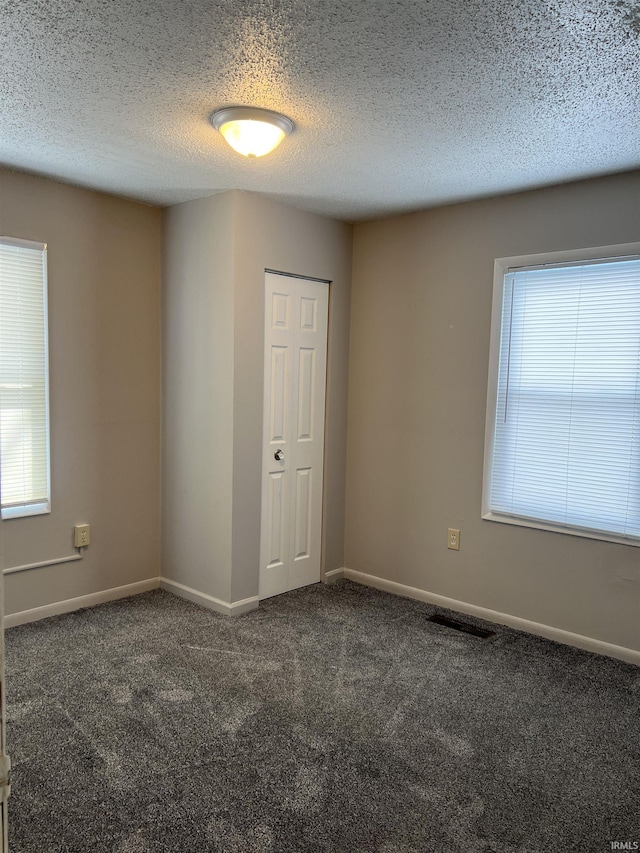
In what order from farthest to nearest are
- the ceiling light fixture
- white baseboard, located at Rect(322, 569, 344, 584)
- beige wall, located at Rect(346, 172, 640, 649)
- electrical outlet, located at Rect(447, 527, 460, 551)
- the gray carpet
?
white baseboard, located at Rect(322, 569, 344, 584) < electrical outlet, located at Rect(447, 527, 460, 551) < beige wall, located at Rect(346, 172, 640, 649) < the ceiling light fixture < the gray carpet

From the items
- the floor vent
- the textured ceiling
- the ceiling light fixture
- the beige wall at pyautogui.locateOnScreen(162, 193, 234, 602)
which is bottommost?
the floor vent

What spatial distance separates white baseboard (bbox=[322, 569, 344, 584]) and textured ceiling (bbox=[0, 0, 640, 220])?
248cm

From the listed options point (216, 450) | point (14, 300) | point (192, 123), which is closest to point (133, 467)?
point (216, 450)

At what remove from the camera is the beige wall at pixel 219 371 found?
3.48 meters

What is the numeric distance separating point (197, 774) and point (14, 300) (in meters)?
2.51

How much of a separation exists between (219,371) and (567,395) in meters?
1.93

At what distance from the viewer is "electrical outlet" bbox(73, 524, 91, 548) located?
3562mm

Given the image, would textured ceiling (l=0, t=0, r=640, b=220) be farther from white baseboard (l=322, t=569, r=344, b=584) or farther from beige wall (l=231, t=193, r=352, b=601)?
white baseboard (l=322, t=569, r=344, b=584)

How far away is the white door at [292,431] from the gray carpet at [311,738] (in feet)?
1.76

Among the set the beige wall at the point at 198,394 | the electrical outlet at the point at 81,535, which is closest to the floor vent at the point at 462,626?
the beige wall at the point at 198,394

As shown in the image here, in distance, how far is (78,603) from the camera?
359 centimetres

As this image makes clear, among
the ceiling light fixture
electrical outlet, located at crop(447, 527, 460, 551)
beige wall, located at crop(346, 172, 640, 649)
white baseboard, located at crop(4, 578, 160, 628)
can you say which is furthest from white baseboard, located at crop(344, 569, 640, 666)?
the ceiling light fixture

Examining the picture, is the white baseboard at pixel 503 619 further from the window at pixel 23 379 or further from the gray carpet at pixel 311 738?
the window at pixel 23 379

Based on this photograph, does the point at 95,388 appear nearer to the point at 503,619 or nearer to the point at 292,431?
the point at 292,431
